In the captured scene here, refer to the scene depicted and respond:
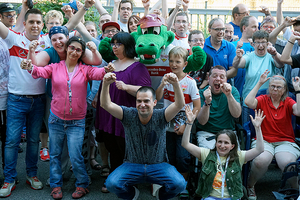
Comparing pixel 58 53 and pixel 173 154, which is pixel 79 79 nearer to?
pixel 58 53

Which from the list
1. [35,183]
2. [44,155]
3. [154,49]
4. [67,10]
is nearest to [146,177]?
[154,49]

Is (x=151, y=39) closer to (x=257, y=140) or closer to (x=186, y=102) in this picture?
(x=186, y=102)

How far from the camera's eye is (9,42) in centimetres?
364

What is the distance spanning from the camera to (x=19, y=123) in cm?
367

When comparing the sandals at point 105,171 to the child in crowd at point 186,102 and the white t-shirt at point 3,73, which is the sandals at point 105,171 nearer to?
the child in crowd at point 186,102

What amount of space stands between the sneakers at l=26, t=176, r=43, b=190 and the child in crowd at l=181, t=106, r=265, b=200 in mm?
1746

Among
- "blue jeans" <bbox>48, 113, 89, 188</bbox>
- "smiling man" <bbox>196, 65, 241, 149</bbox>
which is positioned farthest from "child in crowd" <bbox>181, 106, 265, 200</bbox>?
"blue jeans" <bbox>48, 113, 89, 188</bbox>

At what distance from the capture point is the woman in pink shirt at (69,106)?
3.50 meters

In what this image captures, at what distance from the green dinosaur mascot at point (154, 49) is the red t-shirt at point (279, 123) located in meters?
0.99

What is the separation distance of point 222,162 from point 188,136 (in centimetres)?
43

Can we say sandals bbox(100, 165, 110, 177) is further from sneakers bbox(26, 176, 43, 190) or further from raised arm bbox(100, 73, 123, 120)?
raised arm bbox(100, 73, 123, 120)

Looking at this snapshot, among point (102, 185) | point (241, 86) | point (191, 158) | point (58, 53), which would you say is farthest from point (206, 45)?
point (102, 185)

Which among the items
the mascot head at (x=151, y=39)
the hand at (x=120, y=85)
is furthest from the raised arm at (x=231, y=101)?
the hand at (x=120, y=85)

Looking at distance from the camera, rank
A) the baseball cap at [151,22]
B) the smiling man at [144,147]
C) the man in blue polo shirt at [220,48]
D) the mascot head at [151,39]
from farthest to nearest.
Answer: the man in blue polo shirt at [220,48] → the baseball cap at [151,22] → the mascot head at [151,39] → the smiling man at [144,147]
